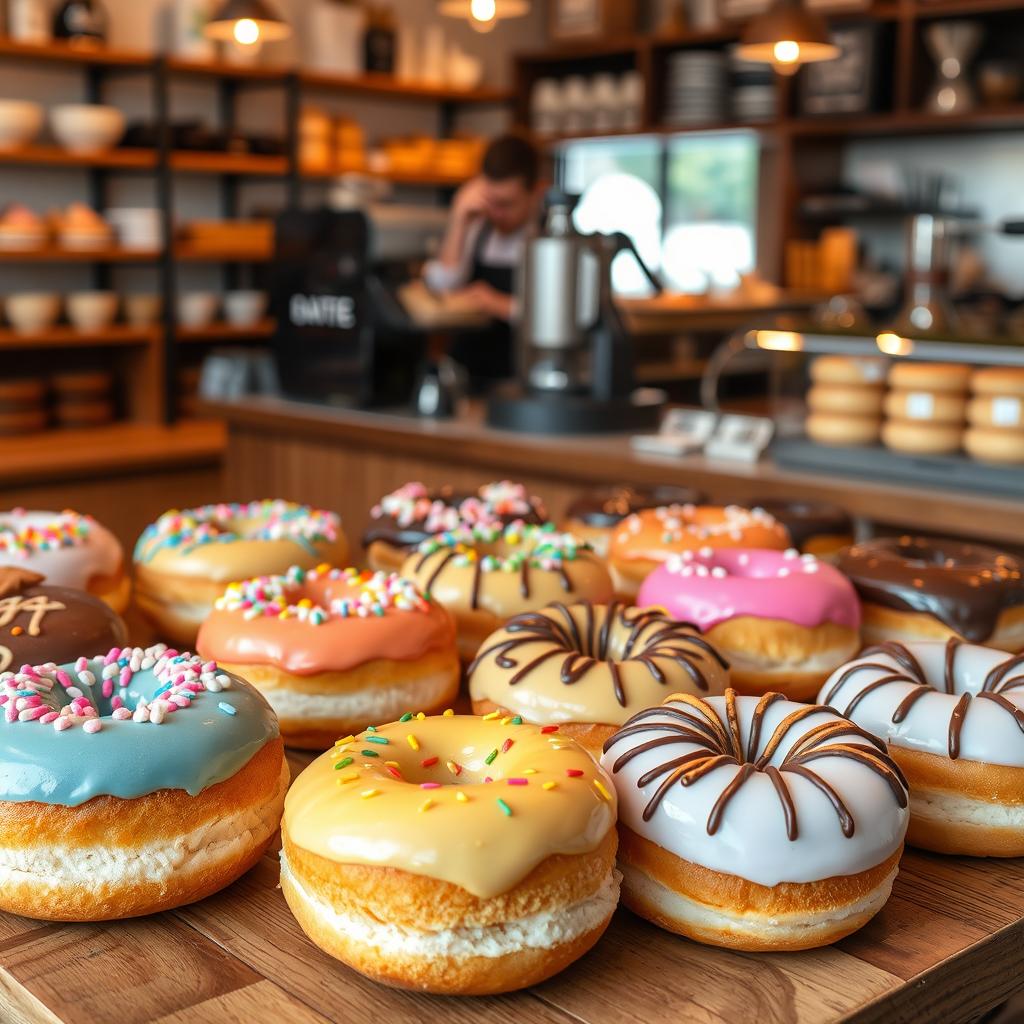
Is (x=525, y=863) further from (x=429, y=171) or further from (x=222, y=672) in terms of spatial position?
(x=429, y=171)

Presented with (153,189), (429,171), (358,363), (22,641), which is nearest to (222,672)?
(22,641)

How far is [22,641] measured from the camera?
4.17ft

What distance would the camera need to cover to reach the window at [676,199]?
21.4ft

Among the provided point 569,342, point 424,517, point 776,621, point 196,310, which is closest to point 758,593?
point 776,621

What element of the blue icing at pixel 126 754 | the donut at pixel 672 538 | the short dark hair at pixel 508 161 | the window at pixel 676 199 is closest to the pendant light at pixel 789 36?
the short dark hair at pixel 508 161

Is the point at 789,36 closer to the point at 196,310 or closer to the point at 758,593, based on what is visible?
the point at 758,593

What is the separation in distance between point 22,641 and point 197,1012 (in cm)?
50

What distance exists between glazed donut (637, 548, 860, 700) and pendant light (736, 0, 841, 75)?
2365 mm

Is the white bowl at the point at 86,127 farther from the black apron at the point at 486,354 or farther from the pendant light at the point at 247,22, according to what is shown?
the black apron at the point at 486,354

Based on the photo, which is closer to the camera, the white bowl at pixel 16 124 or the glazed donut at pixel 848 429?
the glazed donut at pixel 848 429

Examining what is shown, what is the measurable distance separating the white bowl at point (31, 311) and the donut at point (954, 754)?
13.9 ft

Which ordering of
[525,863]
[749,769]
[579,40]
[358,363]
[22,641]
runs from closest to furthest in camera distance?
1. [525,863]
2. [749,769]
3. [22,641]
4. [358,363]
5. [579,40]

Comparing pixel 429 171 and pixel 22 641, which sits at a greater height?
pixel 429 171

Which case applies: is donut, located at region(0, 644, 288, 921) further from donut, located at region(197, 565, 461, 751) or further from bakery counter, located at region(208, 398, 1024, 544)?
bakery counter, located at region(208, 398, 1024, 544)
